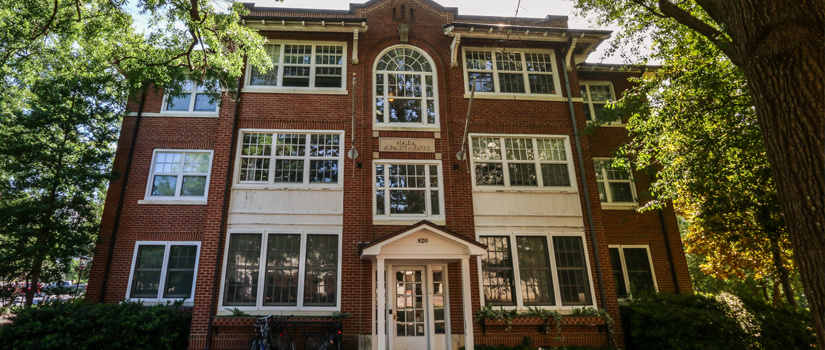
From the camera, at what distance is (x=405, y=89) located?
1177 cm

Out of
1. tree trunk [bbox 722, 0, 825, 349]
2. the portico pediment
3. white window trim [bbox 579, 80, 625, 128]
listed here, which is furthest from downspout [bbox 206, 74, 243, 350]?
white window trim [bbox 579, 80, 625, 128]

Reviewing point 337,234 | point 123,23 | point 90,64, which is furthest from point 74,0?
point 337,234

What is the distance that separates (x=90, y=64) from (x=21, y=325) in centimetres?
644

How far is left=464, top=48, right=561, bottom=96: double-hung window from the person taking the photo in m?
12.1

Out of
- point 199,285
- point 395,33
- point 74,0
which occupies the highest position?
point 395,33

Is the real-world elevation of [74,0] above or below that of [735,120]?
above

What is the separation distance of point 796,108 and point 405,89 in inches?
370

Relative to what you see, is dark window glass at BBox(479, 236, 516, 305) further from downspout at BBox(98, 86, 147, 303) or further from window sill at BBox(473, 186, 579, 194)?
downspout at BBox(98, 86, 147, 303)

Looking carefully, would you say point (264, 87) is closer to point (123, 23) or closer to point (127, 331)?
point (123, 23)

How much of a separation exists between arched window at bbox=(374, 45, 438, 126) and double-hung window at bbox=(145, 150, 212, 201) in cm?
586

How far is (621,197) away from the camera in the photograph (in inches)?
514

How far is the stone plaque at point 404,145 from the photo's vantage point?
36.0ft

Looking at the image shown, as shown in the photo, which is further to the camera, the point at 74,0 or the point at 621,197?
the point at 621,197

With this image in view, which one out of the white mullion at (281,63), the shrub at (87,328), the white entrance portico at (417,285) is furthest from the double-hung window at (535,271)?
the shrub at (87,328)
